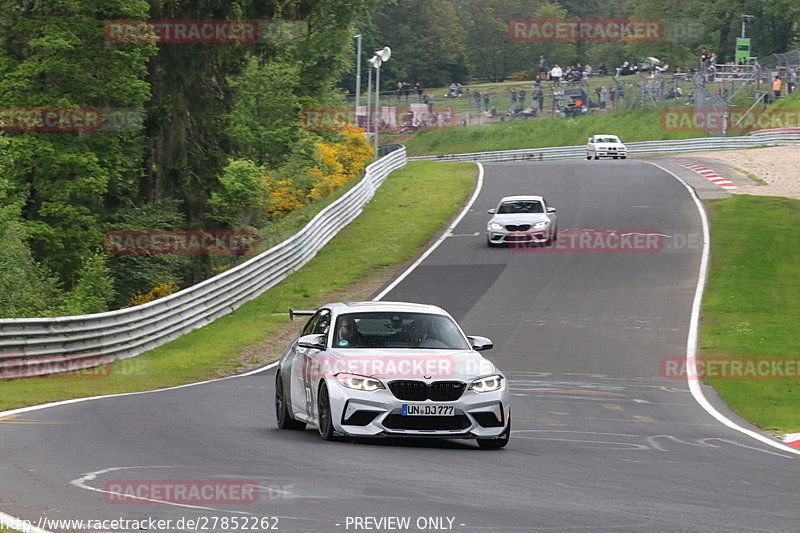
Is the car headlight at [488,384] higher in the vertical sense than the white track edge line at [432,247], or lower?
higher

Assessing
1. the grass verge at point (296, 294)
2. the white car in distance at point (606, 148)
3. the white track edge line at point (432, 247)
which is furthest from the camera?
the white car in distance at point (606, 148)

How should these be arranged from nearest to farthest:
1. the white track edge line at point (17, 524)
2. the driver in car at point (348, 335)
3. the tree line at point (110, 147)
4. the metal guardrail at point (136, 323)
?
the white track edge line at point (17, 524) < the driver in car at point (348, 335) < the metal guardrail at point (136, 323) < the tree line at point (110, 147)

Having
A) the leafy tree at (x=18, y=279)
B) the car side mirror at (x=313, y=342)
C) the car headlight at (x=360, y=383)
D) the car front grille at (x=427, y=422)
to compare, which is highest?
the car side mirror at (x=313, y=342)

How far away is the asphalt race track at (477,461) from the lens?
319 inches

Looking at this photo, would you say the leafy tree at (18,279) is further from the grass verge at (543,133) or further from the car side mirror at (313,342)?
the grass verge at (543,133)

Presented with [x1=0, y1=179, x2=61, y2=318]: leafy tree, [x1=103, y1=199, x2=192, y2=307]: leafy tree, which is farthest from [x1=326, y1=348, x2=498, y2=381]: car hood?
[x1=103, y1=199, x2=192, y2=307]: leafy tree

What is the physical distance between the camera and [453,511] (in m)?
8.20

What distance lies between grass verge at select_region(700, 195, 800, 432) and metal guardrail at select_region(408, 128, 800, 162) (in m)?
23.0

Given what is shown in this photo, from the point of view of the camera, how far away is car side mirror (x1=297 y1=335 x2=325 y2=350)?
1256 centimetres

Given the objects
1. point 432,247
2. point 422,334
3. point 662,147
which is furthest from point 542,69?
point 422,334

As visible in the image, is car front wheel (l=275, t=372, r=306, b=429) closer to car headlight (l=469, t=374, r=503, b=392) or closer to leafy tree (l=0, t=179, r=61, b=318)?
car headlight (l=469, t=374, r=503, b=392)

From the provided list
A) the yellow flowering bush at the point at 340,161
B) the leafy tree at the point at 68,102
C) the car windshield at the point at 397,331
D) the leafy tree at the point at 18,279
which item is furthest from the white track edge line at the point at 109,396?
the yellow flowering bush at the point at 340,161

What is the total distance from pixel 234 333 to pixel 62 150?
30.8 ft

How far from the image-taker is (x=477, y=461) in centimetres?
1090
